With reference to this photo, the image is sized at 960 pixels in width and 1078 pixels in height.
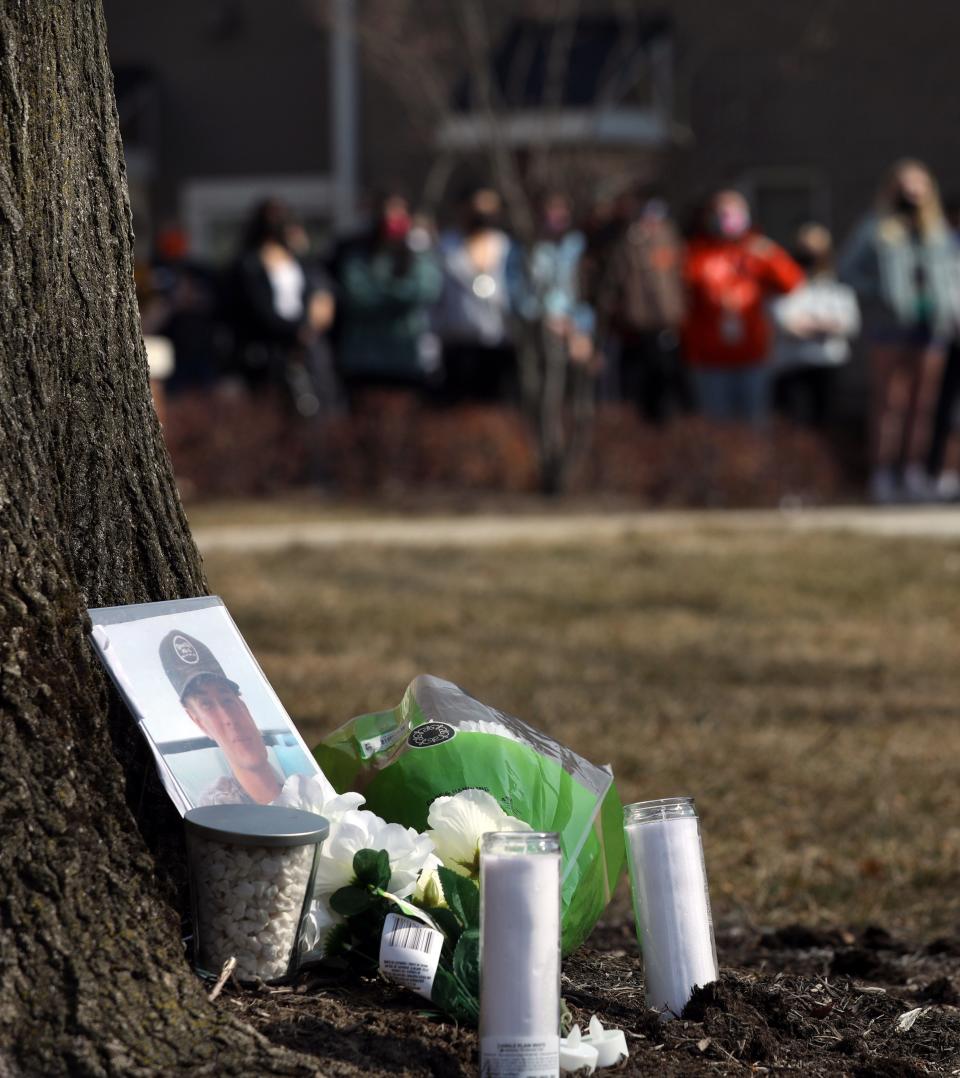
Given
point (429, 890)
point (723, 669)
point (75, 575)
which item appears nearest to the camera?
point (75, 575)

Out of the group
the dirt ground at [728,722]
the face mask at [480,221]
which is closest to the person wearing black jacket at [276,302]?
the face mask at [480,221]

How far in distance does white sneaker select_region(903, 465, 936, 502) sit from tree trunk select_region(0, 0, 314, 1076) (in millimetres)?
9914

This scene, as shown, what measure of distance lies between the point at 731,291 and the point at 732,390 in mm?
727

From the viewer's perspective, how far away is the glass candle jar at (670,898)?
2826 mm

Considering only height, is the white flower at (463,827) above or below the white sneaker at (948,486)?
above

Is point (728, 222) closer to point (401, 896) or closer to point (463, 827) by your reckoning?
point (463, 827)

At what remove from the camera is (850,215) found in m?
19.8

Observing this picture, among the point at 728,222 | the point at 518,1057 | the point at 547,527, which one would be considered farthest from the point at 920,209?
the point at 518,1057

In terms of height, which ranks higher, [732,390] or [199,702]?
[199,702]

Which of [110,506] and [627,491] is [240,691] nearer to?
[110,506]

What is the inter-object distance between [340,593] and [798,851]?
3879mm

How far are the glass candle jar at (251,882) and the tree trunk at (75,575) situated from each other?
0.20 ft

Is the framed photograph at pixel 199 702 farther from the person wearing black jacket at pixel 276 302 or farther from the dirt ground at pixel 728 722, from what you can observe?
the person wearing black jacket at pixel 276 302

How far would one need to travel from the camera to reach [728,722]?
6148 millimetres
